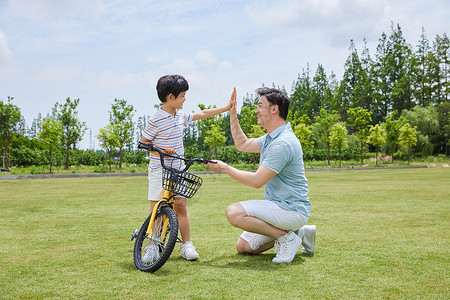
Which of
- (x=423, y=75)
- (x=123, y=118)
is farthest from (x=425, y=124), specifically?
(x=123, y=118)

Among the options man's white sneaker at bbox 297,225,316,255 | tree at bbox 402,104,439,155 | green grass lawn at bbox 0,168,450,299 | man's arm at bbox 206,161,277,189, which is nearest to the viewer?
green grass lawn at bbox 0,168,450,299

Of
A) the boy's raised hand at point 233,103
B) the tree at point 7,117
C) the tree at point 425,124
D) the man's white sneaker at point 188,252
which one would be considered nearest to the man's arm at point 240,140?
the boy's raised hand at point 233,103

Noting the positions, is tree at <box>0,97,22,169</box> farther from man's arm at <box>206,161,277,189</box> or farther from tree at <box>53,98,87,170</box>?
man's arm at <box>206,161,277,189</box>

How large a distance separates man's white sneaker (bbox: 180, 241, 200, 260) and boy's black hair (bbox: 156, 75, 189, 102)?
1438 mm

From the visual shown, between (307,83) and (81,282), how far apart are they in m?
74.5

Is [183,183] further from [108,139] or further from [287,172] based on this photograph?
[108,139]

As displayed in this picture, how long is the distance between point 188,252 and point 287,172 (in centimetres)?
122

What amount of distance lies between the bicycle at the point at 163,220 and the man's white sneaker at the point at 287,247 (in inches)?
37.5

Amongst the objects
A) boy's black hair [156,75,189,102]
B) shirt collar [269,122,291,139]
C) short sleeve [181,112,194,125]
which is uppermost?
boy's black hair [156,75,189,102]

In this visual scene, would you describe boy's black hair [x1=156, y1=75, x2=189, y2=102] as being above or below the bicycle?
above

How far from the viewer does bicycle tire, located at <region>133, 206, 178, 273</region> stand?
3.40 metres

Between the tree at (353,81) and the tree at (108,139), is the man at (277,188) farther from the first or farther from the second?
the tree at (353,81)

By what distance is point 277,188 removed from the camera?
394 centimetres

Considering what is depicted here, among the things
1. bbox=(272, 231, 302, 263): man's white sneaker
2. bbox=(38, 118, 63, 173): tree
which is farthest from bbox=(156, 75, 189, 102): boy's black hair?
bbox=(38, 118, 63, 173): tree
